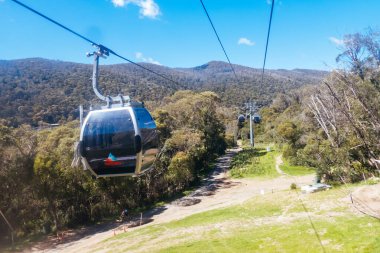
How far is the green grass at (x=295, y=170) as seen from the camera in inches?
1559

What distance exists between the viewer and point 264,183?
121ft

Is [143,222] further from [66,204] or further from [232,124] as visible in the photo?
[232,124]

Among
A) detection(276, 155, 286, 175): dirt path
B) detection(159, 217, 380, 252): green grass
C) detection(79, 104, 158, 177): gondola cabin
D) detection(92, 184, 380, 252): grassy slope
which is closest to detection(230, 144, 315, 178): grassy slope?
A: detection(276, 155, 286, 175): dirt path

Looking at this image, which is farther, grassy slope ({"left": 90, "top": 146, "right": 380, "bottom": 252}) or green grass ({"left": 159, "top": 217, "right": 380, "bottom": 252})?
grassy slope ({"left": 90, "top": 146, "right": 380, "bottom": 252})

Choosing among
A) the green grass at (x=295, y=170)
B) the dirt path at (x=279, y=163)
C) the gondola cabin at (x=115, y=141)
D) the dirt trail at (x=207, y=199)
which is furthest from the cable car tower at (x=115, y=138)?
the dirt path at (x=279, y=163)

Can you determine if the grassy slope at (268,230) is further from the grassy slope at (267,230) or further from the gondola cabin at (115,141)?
the gondola cabin at (115,141)

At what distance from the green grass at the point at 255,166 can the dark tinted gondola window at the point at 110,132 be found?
35.1 metres

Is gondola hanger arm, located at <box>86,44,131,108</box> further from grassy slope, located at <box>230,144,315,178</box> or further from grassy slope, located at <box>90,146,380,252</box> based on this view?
grassy slope, located at <box>230,144,315,178</box>

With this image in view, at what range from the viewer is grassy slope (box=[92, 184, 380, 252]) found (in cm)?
1502

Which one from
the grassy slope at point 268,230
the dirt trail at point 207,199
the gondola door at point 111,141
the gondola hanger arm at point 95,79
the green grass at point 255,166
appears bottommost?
the dirt trail at point 207,199

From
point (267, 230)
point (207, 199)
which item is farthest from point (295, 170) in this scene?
point (267, 230)

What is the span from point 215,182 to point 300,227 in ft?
78.3

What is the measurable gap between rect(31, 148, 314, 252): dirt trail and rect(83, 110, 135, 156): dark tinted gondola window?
52.8ft

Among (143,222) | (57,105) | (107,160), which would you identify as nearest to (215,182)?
(143,222)
